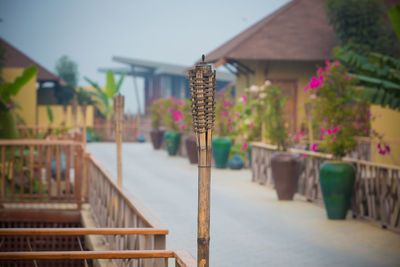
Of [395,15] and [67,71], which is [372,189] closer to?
[395,15]

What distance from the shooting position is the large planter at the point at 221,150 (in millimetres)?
17000

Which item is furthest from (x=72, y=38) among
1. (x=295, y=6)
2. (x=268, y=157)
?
(x=268, y=157)

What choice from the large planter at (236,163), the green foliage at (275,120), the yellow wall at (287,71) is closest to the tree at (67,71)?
the yellow wall at (287,71)

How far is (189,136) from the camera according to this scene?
64.5ft

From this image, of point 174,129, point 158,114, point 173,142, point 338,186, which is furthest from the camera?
point 158,114

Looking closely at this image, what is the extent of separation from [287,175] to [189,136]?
28.1 feet

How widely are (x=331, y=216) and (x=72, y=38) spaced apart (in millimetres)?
150494

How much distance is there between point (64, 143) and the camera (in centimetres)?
995

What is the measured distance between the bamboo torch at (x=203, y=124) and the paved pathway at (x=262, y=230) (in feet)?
8.86

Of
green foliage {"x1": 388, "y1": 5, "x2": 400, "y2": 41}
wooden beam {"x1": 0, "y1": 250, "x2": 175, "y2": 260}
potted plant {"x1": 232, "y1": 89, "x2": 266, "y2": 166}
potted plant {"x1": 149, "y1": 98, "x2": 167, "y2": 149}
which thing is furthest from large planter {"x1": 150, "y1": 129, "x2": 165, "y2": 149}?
wooden beam {"x1": 0, "y1": 250, "x2": 175, "y2": 260}

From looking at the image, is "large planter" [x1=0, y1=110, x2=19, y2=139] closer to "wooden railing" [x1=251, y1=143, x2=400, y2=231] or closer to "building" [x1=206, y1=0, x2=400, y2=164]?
"wooden railing" [x1=251, y1=143, x2=400, y2=231]

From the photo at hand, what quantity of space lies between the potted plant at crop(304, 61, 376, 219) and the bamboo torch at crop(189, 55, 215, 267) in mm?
5502

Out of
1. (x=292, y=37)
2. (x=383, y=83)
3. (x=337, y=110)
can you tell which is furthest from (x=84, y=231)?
(x=292, y=37)

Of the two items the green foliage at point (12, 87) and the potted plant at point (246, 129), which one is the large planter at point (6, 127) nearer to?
→ the green foliage at point (12, 87)
